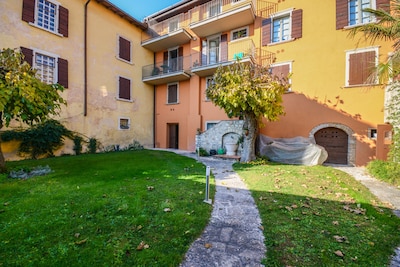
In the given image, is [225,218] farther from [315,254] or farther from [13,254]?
[13,254]

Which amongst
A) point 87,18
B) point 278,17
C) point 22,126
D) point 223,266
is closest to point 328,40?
point 278,17

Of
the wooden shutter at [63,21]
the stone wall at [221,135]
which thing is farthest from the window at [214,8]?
the wooden shutter at [63,21]

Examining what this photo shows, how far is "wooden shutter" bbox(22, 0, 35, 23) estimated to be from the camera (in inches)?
357

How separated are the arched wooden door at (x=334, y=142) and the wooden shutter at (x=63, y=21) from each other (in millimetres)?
15246

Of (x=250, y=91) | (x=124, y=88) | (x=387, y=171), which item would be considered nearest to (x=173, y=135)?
(x=124, y=88)

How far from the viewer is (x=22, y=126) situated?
9180 mm

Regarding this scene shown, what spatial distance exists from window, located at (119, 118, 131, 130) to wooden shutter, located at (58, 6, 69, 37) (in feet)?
19.7

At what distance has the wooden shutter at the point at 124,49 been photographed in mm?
13522

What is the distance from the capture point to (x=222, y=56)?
42.0 feet

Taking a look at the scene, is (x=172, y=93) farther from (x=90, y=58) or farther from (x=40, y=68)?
(x=40, y=68)

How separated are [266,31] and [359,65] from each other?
5.28 metres

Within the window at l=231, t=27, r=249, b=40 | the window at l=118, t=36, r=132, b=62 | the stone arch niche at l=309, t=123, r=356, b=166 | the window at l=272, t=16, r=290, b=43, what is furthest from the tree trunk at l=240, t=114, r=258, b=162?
the window at l=118, t=36, r=132, b=62

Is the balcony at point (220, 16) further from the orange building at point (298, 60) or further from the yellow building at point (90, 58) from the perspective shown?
the yellow building at point (90, 58)

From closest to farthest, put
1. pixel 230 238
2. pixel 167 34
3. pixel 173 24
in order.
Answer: pixel 230 238 < pixel 167 34 < pixel 173 24
